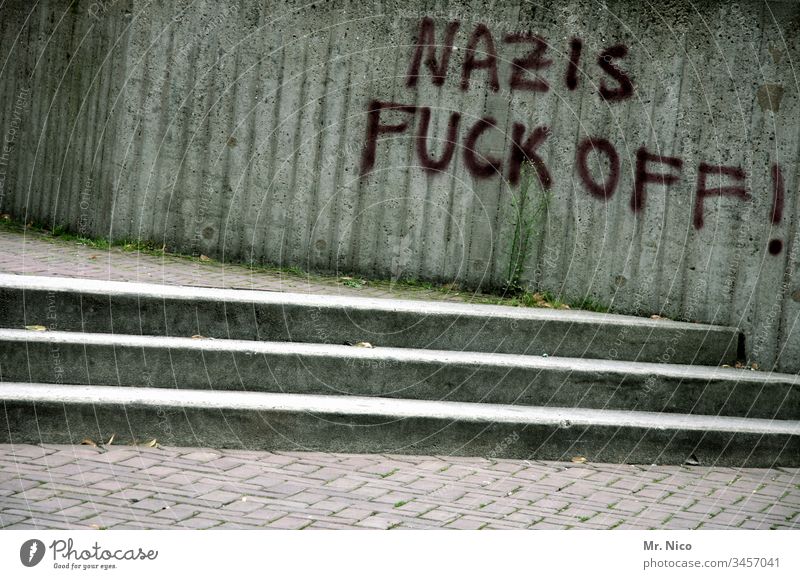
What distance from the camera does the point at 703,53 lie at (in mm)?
7574

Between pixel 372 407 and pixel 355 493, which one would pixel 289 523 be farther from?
pixel 372 407

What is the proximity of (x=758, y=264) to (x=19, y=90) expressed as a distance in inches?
250

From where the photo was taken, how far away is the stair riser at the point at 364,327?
19.8 feet

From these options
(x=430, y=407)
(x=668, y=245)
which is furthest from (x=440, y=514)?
(x=668, y=245)

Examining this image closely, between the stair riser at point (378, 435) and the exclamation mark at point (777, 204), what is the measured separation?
71.3 inches

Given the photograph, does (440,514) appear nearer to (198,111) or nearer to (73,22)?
(198,111)

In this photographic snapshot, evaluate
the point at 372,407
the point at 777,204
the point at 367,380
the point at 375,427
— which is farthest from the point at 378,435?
the point at 777,204

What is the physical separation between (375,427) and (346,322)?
1.10 meters
